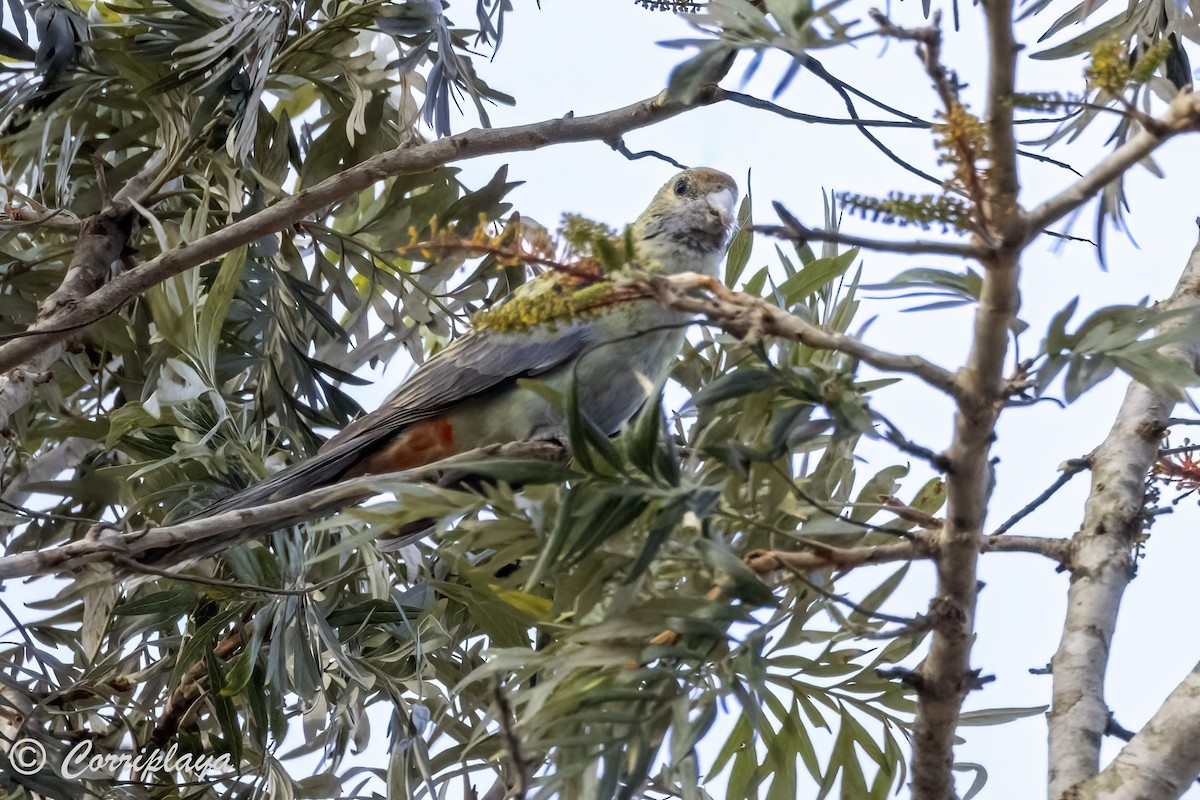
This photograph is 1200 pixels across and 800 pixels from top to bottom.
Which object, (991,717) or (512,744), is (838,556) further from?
(991,717)

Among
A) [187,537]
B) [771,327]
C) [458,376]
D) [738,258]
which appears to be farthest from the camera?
[458,376]

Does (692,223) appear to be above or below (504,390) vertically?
above

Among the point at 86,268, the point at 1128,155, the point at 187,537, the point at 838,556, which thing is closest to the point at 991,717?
the point at 838,556

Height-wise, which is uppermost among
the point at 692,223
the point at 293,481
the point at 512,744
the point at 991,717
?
the point at 692,223

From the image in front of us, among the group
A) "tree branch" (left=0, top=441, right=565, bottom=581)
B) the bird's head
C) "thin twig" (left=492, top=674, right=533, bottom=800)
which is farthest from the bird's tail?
"thin twig" (left=492, top=674, right=533, bottom=800)

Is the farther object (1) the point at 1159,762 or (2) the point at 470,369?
(2) the point at 470,369

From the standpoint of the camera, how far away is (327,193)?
2.00 metres

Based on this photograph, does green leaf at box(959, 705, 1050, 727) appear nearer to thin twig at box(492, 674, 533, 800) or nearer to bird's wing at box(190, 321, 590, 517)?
thin twig at box(492, 674, 533, 800)

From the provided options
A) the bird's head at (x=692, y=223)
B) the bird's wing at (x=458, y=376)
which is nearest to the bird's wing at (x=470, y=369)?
the bird's wing at (x=458, y=376)

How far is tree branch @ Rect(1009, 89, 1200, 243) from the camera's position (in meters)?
0.92

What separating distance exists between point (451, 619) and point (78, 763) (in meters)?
0.67

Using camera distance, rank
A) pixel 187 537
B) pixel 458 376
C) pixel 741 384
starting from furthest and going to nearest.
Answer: pixel 458 376
pixel 187 537
pixel 741 384

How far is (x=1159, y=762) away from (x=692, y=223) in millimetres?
1608

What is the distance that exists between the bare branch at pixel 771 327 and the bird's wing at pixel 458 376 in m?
1.21
